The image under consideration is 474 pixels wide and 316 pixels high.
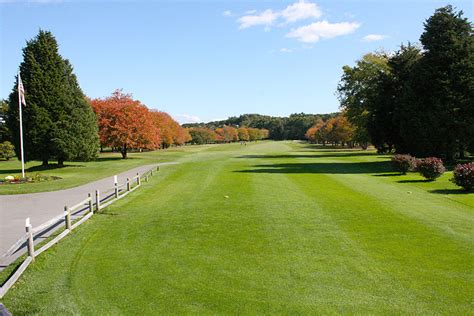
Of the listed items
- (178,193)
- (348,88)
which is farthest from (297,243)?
(348,88)

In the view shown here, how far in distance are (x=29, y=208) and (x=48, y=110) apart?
24.0m

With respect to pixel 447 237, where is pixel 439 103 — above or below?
above

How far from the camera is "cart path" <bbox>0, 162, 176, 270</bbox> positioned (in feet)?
41.9

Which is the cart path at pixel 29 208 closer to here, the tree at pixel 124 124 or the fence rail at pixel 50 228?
the fence rail at pixel 50 228

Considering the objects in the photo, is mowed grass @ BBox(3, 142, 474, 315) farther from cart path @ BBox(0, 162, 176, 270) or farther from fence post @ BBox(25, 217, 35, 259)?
cart path @ BBox(0, 162, 176, 270)

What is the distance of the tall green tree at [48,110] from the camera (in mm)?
38000

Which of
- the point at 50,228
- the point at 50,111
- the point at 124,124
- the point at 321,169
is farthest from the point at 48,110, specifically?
the point at 50,228

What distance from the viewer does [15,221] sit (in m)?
14.9

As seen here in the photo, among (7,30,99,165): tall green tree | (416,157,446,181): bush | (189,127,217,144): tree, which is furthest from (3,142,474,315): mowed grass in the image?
(189,127,217,144): tree

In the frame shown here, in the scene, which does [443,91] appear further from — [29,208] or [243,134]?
[243,134]

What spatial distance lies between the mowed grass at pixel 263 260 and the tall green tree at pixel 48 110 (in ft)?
80.8

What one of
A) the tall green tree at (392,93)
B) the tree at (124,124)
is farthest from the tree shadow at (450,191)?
the tree at (124,124)

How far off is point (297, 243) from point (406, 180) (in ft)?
55.6

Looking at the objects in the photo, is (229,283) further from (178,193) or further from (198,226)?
(178,193)
